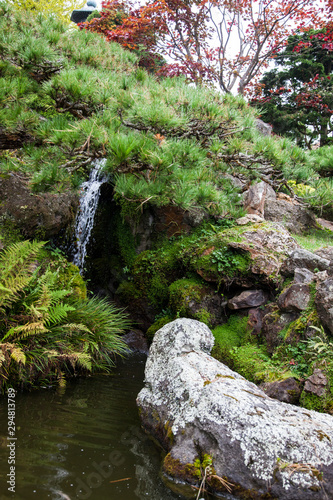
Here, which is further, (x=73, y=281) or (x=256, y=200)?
(x=256, y=200)

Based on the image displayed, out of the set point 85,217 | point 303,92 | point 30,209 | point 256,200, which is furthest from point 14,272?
point 303,92

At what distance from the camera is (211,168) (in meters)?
6.02

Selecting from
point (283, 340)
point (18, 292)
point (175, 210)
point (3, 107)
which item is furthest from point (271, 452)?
point (175, 210)

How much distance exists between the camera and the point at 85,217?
7426 millimetres

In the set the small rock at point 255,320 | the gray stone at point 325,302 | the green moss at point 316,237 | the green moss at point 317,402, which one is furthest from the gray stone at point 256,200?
the green moss at point 317,402

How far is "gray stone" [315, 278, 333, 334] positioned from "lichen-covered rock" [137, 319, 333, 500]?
123 cm

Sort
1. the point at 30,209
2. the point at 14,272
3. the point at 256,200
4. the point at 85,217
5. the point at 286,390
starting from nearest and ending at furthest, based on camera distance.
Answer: the point at 286,390 < the point at 14,272 < the point at 30,209 < the point at 85,217 < the point at 256,200

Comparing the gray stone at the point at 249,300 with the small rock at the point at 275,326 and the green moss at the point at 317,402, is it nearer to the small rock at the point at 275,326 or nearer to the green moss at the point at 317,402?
the small rock at the point at 275,326

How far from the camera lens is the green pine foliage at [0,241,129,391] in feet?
13.5

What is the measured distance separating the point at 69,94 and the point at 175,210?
3613 mm

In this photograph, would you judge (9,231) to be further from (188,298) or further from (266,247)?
(266,247)

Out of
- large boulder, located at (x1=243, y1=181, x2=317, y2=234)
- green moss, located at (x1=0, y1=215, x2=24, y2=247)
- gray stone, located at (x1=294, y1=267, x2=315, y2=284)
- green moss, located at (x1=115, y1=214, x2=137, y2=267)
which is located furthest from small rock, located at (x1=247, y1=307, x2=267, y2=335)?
green moss, located at (x1=0, y1=215, x2=24, y2=247)

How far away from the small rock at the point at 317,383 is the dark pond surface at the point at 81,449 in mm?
1732

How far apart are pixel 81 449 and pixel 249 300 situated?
3432 mm
